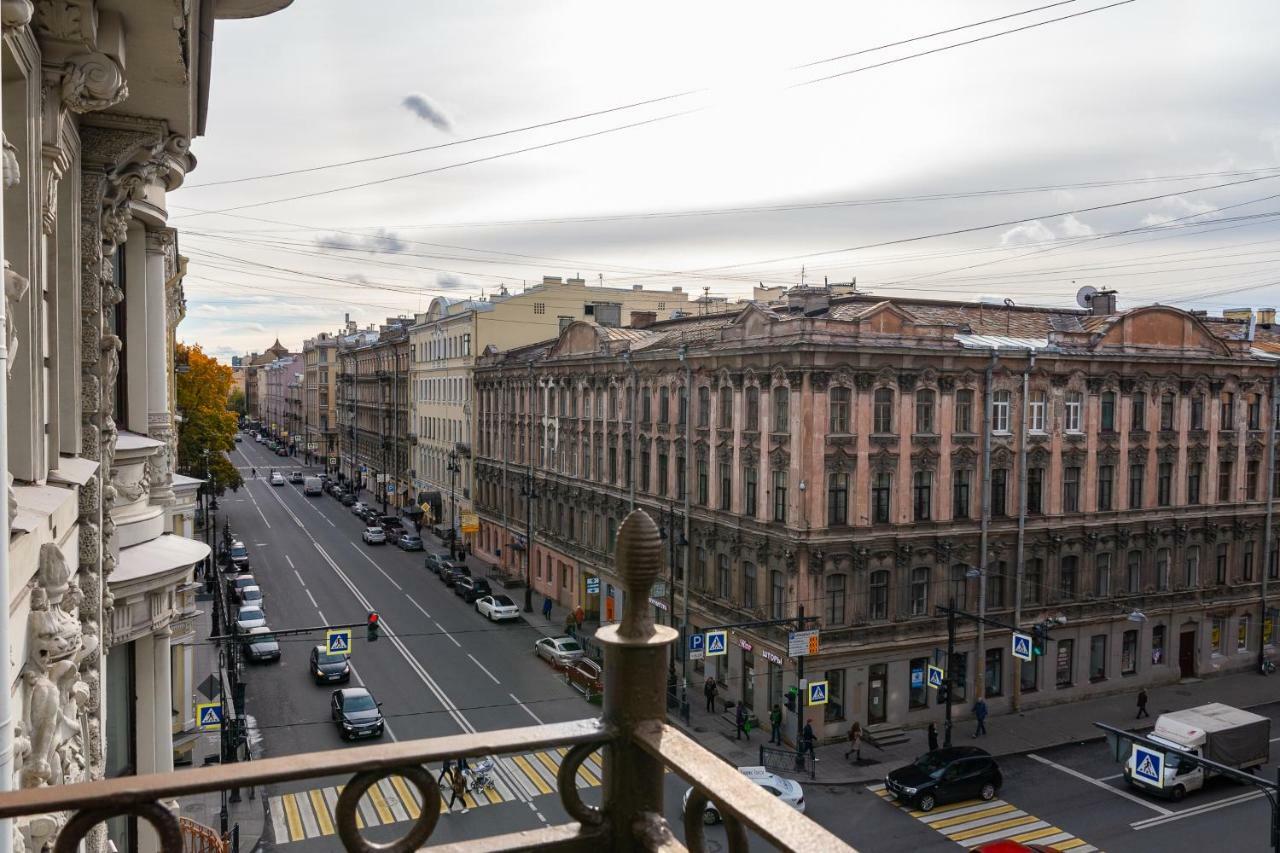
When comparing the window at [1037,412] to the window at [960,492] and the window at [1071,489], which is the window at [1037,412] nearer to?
the window at [1071,489]

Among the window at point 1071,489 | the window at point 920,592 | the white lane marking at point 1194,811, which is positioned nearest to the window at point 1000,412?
the window at point 1071,489

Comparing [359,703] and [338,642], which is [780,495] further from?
[359,703]

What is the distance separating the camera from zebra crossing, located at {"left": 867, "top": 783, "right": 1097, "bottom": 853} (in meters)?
21.2

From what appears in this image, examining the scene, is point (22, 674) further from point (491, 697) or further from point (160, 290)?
point (491, 697)

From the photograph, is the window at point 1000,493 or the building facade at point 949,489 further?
the window at point 1000,493

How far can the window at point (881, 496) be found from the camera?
28.8m

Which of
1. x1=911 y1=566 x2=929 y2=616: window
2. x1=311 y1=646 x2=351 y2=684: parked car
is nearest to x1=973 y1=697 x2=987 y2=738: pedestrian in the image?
x1=911 y1=566 x2=929 y2=616: window

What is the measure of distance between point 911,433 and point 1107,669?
12422 mm

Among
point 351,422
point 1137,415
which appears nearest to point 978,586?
point 1137,415

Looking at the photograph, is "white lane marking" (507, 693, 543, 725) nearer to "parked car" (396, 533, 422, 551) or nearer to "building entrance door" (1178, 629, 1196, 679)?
"building entrance door" (1178, 629, 1196, 679)

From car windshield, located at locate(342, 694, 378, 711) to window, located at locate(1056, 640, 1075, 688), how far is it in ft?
75.5

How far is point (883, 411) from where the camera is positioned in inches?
1132

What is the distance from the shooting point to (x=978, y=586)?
30.3 m

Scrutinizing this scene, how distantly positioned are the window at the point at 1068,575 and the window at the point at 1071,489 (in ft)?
5.73
